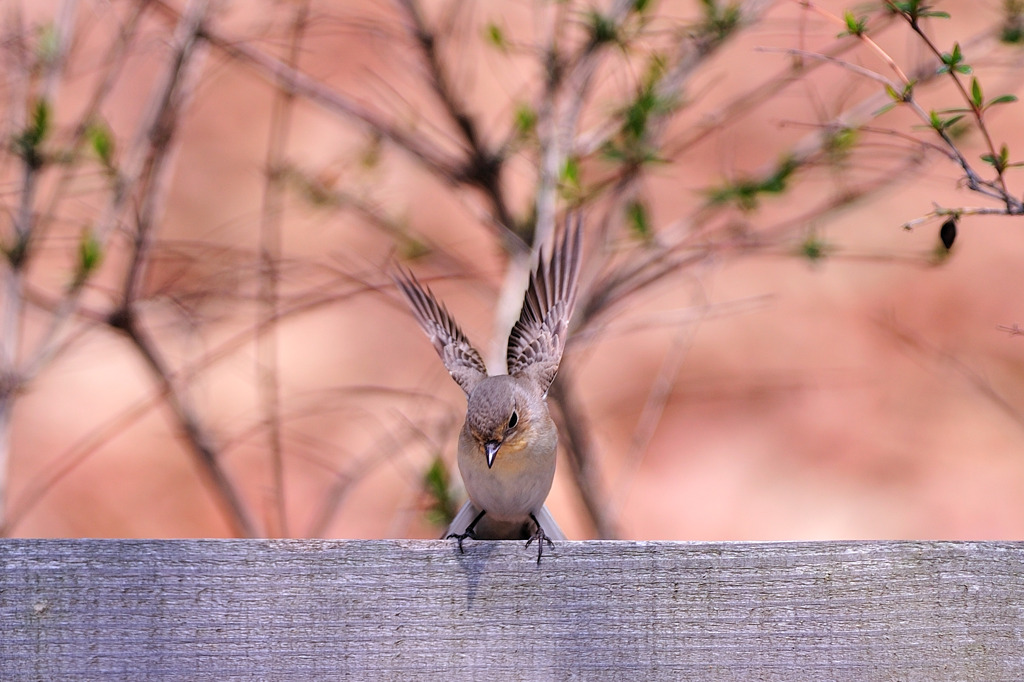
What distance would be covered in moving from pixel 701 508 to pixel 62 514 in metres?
3.42

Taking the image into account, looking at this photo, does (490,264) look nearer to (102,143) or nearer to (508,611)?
(102,143)

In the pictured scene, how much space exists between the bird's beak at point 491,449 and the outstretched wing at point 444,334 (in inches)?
18.4

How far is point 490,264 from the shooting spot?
608 centimetres

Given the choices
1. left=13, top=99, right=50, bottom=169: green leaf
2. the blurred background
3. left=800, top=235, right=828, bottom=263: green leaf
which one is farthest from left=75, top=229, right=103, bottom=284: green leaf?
Answer: left=800, top=235, right=828, bottom=263: green leaf

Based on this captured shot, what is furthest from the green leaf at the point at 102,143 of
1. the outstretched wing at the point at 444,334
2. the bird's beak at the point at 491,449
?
the bird's beak at the point at 491,449

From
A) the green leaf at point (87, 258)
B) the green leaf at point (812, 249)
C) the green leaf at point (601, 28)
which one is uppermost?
the green leaf at point (601, 28)

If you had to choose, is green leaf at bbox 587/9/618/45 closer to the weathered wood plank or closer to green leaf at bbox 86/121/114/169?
green leaf at bbox 86/121/114/169

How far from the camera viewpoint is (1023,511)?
555 centimetres

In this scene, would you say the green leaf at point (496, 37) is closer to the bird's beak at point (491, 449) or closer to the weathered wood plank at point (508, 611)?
the bird's beak at point (491, 449)

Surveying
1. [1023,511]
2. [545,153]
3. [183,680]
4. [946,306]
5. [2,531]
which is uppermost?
[946,306]

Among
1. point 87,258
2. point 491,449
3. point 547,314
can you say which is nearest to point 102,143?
point 87,258

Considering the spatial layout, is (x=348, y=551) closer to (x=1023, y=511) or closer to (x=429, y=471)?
(x=429, y=471)

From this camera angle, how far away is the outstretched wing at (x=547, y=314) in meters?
3.29

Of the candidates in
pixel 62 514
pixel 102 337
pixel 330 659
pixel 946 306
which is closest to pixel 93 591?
pixel 330 659
